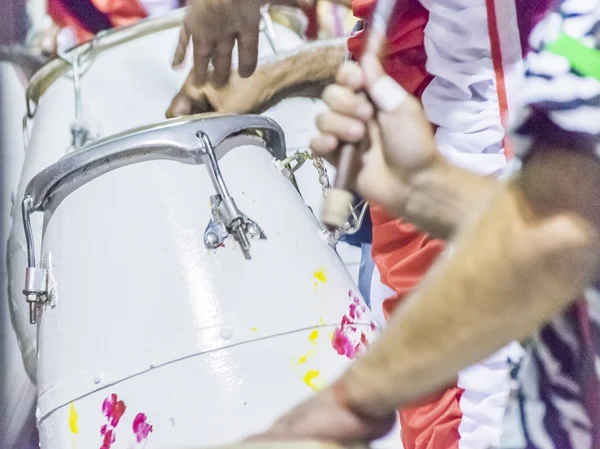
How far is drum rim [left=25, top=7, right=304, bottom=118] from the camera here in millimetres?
892

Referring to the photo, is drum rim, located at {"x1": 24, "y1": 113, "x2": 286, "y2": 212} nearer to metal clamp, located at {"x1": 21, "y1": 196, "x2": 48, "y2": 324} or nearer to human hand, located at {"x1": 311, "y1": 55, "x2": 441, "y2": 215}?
metal clamp, located at {"x1": 21, "y1": 196, "x2": 48, "y2": 324}

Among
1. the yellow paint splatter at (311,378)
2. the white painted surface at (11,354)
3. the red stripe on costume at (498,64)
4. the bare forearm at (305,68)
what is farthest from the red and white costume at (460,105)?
the white painted surface at (11,354)

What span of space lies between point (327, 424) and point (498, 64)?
0.36 metres

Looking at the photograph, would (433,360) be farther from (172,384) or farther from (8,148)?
(8,148)

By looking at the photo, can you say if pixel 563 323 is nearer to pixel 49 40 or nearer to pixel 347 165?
pixel 347 165

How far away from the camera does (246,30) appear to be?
2.03 feet

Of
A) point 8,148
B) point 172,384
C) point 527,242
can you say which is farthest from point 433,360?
point 8,148

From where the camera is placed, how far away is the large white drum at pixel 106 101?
2.85 feet

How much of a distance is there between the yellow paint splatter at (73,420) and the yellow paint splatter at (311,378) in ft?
0.63

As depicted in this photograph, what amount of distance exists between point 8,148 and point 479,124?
0.87 metres

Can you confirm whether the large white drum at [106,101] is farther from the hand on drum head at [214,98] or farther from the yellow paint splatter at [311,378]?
the yellow paint splatter at [311,378]

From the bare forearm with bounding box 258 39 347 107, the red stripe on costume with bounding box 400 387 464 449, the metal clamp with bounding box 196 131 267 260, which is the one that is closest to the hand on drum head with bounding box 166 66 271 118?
the bare forearm with bounding box 258 39 347 107

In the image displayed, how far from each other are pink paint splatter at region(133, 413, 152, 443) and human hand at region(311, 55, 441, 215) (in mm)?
263

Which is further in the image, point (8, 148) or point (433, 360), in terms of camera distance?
point (8, 148)
